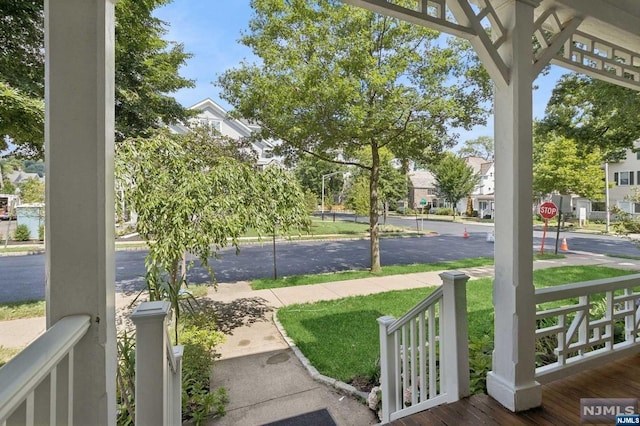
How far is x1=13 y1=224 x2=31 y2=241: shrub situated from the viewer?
9852 mm

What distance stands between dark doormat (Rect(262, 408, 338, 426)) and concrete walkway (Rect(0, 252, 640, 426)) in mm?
42

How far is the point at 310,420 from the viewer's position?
264cm

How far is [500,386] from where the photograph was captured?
6.76ft

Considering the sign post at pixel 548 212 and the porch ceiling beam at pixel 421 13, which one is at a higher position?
the porch ceiling beam at pixel 421 13

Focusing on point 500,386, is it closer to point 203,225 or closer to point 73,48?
point 73,48

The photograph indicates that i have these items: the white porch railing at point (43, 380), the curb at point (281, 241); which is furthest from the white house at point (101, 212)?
the curb at point (281, 241)

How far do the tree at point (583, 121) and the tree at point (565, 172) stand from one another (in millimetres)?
11590

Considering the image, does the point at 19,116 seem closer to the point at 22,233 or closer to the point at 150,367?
the point at 150,367

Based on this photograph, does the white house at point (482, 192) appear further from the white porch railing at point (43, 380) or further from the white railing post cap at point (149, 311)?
the white porch railing at point (43, 380)

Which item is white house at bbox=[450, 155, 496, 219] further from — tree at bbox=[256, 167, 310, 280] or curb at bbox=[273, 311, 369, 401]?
curb at bbox=[273, 311, 369, 401]

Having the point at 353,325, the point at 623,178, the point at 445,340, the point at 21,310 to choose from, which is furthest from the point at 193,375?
the point at 623,178

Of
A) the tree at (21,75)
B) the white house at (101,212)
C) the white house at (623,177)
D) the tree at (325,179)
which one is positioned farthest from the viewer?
the tree at (325,179)

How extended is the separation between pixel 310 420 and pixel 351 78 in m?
5.49

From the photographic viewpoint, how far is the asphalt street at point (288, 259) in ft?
23.0
